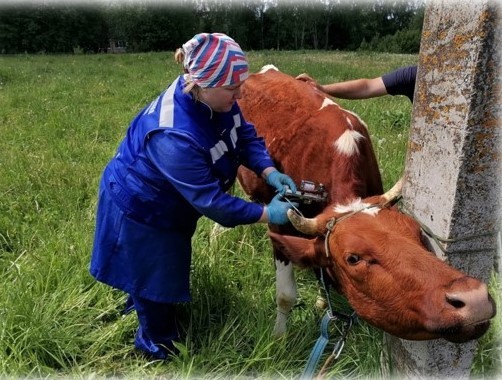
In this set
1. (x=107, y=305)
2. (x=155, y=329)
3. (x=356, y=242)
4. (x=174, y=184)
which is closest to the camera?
(x=356, y=242)

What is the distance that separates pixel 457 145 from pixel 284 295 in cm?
167

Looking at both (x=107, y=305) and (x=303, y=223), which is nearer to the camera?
(x=303, y=223)

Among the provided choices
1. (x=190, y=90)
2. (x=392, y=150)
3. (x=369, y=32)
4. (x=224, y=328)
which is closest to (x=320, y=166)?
(x=190, y=90)

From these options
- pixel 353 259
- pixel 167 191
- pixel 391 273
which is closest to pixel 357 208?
pixel 353 259

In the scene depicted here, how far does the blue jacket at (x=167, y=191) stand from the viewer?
2.53 metres

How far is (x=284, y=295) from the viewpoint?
10.8ft

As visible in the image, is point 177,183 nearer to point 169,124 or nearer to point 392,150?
point 169,124

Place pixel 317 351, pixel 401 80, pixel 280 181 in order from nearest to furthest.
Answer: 1. pixel 317 351
2. pixel 280 181
3. pixel 401 80

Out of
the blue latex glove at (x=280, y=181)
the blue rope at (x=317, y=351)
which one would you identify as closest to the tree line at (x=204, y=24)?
the blue latex glove at (x=280, y=181)

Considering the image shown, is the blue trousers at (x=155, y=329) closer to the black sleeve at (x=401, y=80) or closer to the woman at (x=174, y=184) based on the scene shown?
the woman at (x=174, y=184)

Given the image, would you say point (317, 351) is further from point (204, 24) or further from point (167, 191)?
point (204, 24)

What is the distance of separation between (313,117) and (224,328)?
1.49 m

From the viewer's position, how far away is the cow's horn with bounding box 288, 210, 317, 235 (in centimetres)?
244

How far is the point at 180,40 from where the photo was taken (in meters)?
47.6
